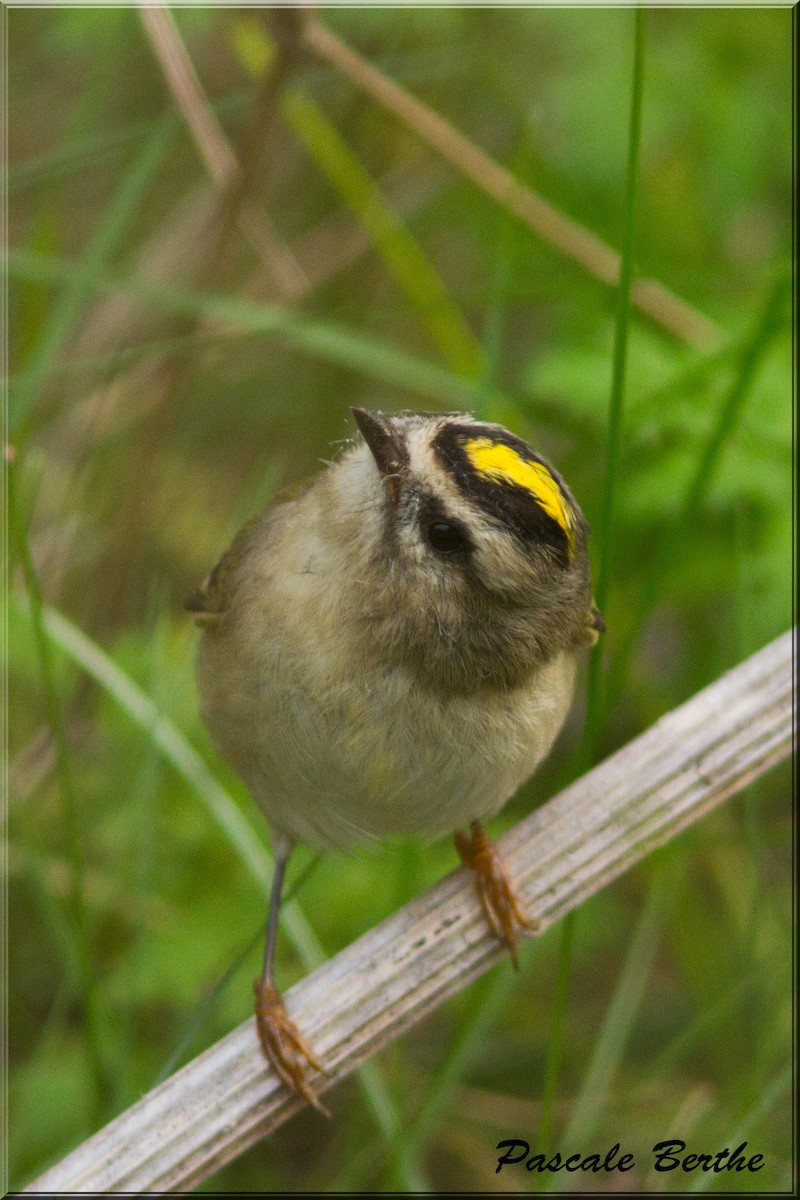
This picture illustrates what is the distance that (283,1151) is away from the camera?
3.92m

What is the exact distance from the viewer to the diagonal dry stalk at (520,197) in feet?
12.0

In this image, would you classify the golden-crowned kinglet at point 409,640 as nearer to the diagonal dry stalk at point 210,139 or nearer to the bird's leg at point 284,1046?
the bird's leg at point 284,1046

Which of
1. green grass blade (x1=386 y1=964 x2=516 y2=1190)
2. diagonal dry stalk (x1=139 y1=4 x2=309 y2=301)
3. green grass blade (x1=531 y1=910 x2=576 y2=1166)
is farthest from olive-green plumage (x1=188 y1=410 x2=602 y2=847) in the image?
diagonal dry stalk (x1=139 y1=4 x2=309 y2=301)

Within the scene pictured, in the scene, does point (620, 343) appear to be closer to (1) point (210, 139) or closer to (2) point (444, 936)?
(2) point (444, 936)

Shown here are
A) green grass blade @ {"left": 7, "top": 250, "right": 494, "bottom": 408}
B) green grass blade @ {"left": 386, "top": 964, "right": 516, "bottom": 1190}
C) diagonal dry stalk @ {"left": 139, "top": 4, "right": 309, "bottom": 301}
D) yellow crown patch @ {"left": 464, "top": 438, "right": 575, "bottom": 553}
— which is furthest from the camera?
diagonal dry stalk @ {"left": 139, "top": 4, "right": 309, "bottom": 301}

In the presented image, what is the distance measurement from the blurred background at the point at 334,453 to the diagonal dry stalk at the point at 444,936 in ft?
0.30

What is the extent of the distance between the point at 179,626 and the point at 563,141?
1.99 metres

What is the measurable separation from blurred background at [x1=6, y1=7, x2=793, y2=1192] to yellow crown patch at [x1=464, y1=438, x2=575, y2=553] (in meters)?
0.27

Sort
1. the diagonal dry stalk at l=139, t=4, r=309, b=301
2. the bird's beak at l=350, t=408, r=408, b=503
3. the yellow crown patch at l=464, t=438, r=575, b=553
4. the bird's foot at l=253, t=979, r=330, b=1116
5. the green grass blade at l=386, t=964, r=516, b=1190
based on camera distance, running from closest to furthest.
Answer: the yellow crown patch at l=464, t=438, r=575, b=553, the bird's beak at l=350, t=408, r=408, b=503, the bird's foot at l=253, t=979, r=330, b=1116, the green grass blade at l=386, t=964, r=516, b=1190, the diagonal dry stalk at l=139, t=4, r=309, b=301

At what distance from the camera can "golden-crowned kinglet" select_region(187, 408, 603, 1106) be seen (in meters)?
2.12

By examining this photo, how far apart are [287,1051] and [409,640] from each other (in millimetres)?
794

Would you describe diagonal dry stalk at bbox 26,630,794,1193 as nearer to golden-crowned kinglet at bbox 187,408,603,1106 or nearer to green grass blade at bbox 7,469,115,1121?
golden-crowned kinglet at bbox 187,408,603,1106

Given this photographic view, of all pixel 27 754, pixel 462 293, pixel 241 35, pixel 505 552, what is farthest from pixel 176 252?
pixel 505 552

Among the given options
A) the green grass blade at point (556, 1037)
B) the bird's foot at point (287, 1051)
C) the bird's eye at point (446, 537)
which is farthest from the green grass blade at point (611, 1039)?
the bird's eye at point (446, 537)
